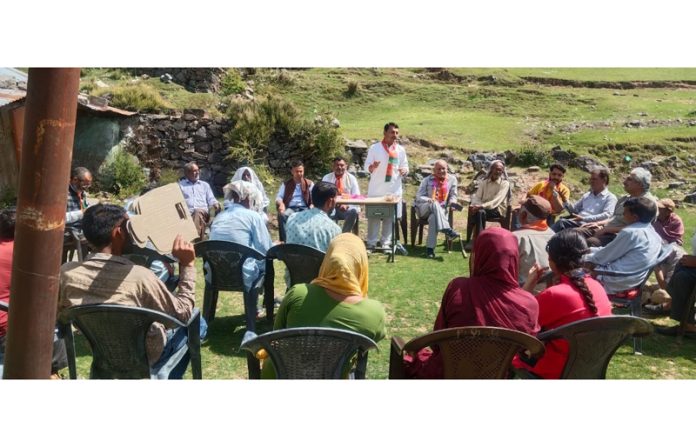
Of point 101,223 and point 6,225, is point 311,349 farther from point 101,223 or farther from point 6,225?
point 6,225

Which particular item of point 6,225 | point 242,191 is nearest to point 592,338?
point 6,225

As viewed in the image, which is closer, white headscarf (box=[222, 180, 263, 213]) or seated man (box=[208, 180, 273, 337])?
seated man (box=[208, 180, 273, 337])

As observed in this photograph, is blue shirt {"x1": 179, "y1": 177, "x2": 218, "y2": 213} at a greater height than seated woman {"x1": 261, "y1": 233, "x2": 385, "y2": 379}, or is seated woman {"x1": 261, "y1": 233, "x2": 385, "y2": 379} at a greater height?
seated woman {"x1": 261, "y1": 233, "x2": 385, "y2": 379}

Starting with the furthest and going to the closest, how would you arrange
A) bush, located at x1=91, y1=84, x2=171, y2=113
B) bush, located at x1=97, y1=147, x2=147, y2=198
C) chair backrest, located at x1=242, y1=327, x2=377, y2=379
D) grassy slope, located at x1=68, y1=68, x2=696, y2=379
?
bush, located at x1=91, y1=84, x2=171, y2=113
bush, located at x1=97, y1=147, x2=147, y2=198
grassy slope, located at x1=68, y1=68, x2=696, y2=379
chair backrest, located at x1=242, y1=327, x2=377, y2=379

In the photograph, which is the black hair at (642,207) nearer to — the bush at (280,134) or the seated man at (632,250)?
the seated man at (632,250)

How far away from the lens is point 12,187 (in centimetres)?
1353

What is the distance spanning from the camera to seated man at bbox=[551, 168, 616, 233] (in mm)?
9164

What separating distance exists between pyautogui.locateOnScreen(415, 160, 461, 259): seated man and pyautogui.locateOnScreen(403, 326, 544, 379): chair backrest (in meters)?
6.24

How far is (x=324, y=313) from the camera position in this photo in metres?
4.00

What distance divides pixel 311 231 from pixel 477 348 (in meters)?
2.98

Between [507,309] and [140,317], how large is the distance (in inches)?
81.4

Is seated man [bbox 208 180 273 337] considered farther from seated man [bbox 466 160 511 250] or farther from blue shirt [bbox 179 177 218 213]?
seated man [bbox 466 160 511 250]

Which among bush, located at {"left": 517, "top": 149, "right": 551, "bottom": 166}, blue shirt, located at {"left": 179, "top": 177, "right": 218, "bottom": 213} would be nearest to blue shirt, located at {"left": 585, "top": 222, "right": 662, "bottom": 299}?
blue shirt, located at {"left": 179, "top": 177, "right": 218, "bottom": 213}

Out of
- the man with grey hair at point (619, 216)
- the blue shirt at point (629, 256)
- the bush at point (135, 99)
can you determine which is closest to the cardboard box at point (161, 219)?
the blue shirt at point (629, 256)
